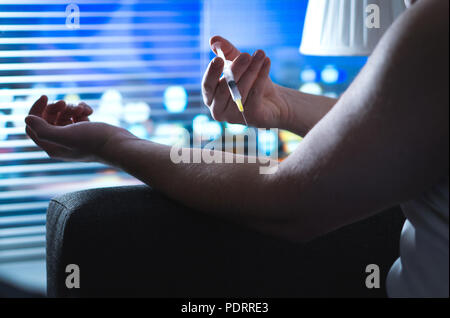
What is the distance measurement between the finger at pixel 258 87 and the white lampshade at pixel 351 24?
1.40 feet

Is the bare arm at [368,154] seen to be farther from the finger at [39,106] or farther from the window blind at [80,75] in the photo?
the window blind at [80,75]

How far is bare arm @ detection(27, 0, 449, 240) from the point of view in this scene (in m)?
0.50

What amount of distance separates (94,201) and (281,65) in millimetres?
1777

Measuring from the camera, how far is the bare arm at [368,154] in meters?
0.50

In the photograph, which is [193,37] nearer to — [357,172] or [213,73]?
[213,73]

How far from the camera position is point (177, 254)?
72 centimetres

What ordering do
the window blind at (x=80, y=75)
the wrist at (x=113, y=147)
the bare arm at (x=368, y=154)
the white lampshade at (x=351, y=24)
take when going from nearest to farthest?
the bare arm at (x=368, y=154) < the wrist at (x=113, y=147) < the white lampshade at (x=351, y=24) < the window blind at (x=80, y=75)

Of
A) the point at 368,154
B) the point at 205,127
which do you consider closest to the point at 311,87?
the point at 205,127

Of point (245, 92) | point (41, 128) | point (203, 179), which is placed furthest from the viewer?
point (245, 92)

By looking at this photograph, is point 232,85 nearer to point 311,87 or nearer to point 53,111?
point 53,111

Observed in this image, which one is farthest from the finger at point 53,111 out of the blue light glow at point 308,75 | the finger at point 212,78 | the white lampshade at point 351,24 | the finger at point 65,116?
the blue light glow at point 308,75

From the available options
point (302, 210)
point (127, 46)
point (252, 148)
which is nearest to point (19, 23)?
point (127, 46)

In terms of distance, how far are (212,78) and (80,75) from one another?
1431 millimetres
